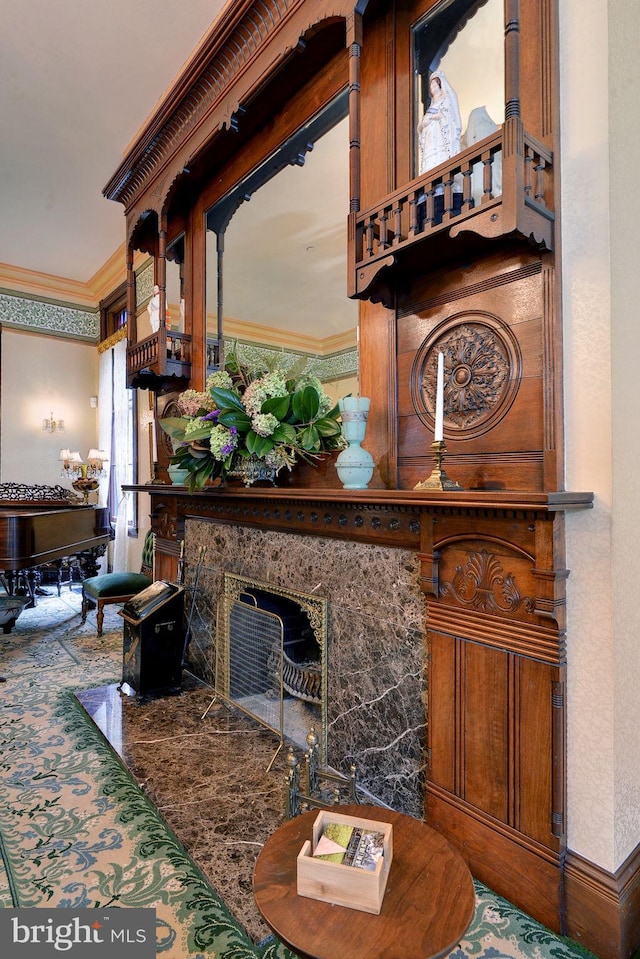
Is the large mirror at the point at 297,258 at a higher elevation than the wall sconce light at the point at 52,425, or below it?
higher

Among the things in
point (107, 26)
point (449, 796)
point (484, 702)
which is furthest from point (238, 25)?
point (449, 796)

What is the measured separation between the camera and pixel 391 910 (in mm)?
1015

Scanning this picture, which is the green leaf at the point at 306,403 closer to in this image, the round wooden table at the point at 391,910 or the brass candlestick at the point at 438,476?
the brass candlestick at the point at 438,476

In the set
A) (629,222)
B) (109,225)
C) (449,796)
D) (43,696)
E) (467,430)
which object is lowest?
(43,696)

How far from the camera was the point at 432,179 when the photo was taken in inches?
59.5

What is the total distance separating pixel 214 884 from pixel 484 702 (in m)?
0.96

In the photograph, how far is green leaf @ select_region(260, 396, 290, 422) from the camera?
220 cm

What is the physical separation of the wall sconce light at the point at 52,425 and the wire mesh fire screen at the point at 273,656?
14.7ft

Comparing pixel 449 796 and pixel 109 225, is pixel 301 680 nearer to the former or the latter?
pixel 449 796

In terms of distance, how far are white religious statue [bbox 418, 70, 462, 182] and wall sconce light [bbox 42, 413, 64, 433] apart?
5832 millimetres

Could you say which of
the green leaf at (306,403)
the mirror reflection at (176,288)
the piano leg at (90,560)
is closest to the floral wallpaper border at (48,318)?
the piano leg at (90,560)

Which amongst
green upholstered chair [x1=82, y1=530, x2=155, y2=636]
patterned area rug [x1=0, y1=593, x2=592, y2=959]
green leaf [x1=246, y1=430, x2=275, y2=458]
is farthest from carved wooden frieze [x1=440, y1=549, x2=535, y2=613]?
green upholstered chair [x1=82, y1=530, x2=155, y2=636]

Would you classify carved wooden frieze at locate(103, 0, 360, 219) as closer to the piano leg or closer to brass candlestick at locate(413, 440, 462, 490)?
brass candlestick at locate(413, 440, 462, 490)

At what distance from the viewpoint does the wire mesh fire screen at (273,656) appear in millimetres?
2369
